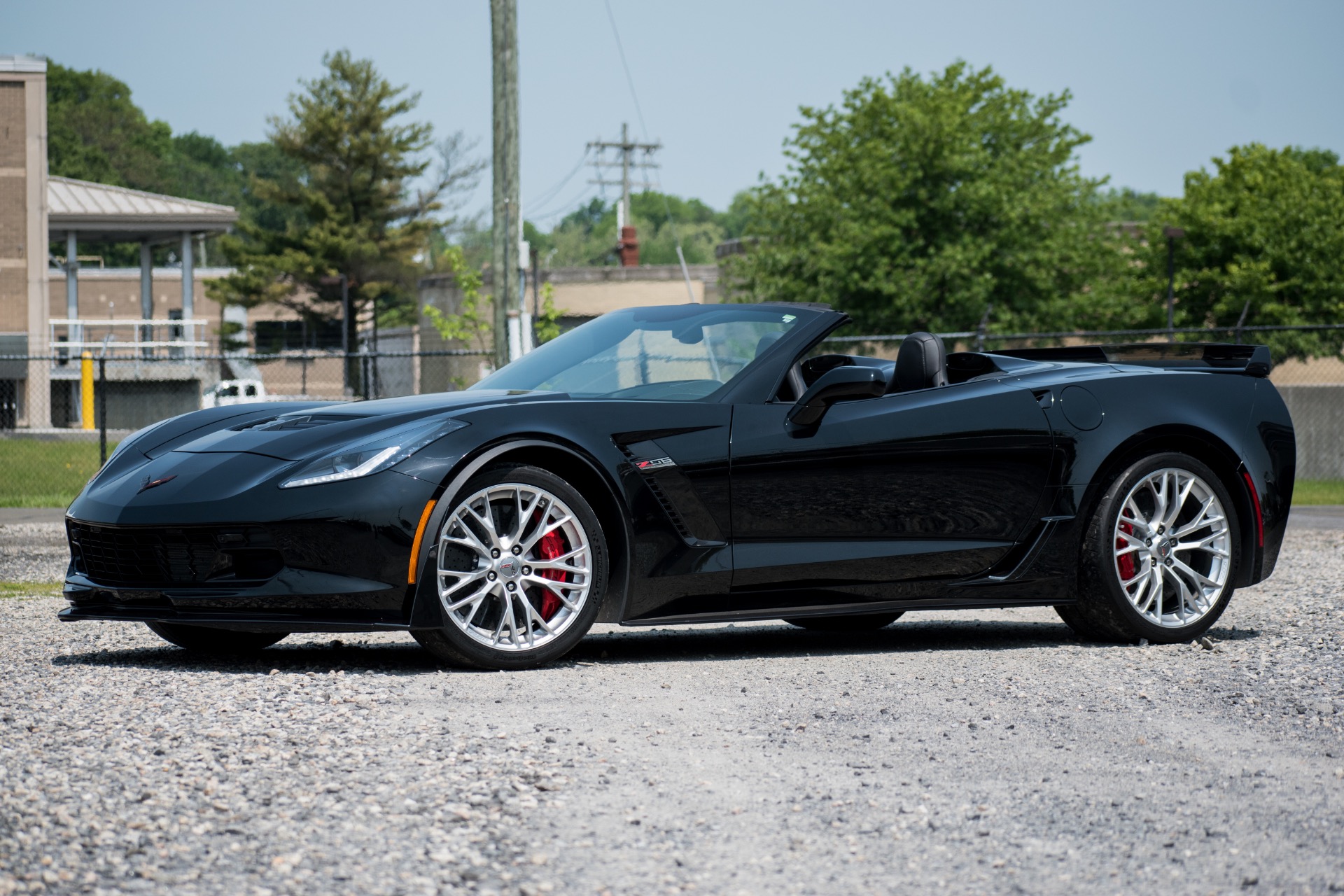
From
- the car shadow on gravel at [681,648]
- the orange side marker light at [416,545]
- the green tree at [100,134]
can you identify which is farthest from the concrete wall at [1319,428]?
the green tree at [100,134]

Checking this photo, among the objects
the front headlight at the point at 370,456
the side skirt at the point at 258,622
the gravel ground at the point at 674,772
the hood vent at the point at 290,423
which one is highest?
the hood vent at the point at 290,423

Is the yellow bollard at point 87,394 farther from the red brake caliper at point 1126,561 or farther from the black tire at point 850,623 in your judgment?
the red brake caliper at point 1126,561

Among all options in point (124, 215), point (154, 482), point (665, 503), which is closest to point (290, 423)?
point (154, 482)

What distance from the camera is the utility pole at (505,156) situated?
13.7 metres

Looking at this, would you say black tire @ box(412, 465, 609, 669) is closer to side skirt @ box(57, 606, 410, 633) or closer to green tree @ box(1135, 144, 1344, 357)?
side skirt @ box(57, 606, 410, 633)

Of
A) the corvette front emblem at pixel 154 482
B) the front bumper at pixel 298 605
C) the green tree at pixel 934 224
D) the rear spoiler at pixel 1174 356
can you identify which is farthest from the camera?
the green tree at pixel 934 224

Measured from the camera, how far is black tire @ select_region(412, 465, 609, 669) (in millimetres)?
5121

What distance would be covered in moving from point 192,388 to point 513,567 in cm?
3320

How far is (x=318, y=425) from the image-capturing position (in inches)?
211

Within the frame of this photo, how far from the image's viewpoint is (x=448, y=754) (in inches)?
153

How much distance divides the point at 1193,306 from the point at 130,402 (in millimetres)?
25033

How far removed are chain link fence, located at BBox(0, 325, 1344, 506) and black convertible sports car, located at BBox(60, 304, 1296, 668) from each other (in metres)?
8.90

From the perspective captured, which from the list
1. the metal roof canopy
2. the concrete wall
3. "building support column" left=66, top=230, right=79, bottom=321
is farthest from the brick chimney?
the concrete wall

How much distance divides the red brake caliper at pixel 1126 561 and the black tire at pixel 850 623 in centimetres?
106
